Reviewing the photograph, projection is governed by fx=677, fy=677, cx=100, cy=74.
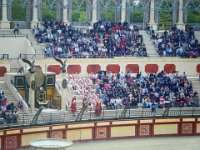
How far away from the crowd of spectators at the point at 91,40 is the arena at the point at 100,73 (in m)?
0.08

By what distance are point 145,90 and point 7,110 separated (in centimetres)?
1213

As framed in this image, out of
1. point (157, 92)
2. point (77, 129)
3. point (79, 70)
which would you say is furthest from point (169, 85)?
point (77, 129)

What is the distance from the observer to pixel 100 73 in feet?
176

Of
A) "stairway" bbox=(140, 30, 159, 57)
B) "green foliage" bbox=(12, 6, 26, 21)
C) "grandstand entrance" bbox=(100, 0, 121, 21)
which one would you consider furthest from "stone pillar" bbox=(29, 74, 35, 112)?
"grandstand entrance" bbox=(100, 0, 121, 21)

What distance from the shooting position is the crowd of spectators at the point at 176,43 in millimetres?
58750

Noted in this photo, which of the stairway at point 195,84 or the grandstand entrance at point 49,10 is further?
the grandstand entrance at point 49,10

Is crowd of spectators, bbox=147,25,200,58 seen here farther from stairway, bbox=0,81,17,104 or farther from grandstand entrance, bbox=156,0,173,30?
stairway, bbox=0,81,17,104

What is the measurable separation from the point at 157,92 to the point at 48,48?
9717 mm

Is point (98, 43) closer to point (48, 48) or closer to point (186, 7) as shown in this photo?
point (48, 48)

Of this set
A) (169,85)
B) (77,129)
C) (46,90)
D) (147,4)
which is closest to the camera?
(77,129)

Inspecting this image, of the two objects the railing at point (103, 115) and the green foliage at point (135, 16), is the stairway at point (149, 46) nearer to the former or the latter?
the green foliage at point (135, 16)

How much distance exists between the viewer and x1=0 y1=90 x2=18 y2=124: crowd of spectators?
41494mm

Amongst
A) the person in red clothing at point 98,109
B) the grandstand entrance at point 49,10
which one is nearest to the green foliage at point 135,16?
the grandstand entrance at point 49,10

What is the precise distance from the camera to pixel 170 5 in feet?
216
